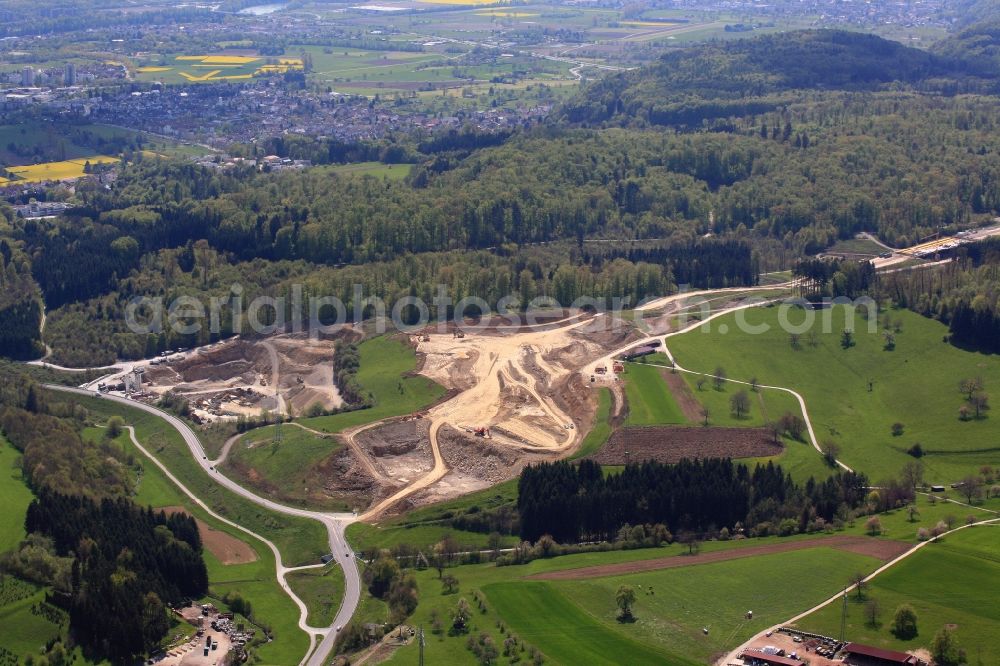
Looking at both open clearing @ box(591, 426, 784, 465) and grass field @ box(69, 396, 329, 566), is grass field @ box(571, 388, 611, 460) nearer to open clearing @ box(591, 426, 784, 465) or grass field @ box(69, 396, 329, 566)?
open clearing @ box(591, 426, 784, 465)

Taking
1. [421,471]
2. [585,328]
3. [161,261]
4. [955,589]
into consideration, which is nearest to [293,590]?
[421,471]

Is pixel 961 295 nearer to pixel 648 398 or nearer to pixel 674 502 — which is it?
pixel 648 398

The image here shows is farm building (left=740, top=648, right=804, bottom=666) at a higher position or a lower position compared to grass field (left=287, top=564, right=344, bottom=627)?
higher

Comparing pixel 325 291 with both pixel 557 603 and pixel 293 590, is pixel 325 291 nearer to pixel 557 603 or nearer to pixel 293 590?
pixel 293 590

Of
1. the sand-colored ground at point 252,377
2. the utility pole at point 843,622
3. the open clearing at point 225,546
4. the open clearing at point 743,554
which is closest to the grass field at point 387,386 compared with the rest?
the sand-colored ground at point 252,377

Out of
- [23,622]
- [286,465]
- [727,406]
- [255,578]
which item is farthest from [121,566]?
[727,406]

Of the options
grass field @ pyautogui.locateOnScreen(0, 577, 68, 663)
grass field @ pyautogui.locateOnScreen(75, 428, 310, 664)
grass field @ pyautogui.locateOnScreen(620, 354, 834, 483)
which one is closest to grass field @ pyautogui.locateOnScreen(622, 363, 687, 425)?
grass field @ pyautogui.locateOnScreen(620, 354, 834, 483)
